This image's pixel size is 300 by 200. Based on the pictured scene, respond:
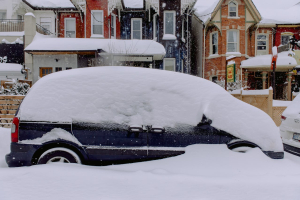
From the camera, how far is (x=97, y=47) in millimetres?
14352

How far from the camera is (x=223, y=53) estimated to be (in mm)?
18344

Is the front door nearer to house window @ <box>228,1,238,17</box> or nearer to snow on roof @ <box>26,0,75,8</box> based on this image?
snow on roof @ <box>26,0,75,8</box>

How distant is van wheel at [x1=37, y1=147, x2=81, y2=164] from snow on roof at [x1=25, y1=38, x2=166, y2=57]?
1060 centimetres

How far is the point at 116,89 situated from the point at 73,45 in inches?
474

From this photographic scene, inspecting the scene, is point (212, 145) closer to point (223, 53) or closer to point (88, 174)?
point (88, 174)

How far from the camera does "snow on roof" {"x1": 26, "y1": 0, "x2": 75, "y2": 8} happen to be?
60.6 feet

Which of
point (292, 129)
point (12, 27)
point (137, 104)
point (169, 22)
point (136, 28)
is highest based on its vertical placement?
point (169, 22)

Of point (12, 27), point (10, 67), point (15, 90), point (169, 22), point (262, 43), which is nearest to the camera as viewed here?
point (15, 90)

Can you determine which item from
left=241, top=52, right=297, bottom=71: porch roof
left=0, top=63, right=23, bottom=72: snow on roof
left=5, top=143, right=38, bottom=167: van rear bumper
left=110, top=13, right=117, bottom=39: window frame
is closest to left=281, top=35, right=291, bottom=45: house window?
left=241, top=52, right=297, bottom=71: porch roof

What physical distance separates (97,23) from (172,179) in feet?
52.8

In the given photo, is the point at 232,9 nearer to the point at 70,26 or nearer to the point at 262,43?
the point at 262,43

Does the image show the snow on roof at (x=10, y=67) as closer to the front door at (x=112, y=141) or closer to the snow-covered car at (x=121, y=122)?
the snow-covered car at (x=121, y=122)

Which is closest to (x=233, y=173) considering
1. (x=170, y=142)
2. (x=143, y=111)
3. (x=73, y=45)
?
(x=170, y=142)

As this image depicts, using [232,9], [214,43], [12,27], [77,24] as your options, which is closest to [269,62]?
[214,43]
